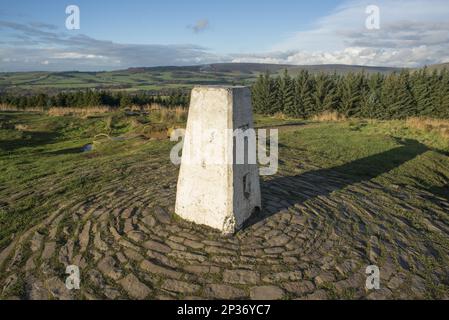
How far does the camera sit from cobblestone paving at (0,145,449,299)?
3.86m

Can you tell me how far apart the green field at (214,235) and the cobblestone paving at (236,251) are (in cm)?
2

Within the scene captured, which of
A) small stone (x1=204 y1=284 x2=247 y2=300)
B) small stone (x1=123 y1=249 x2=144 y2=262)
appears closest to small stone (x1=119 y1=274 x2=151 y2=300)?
small stone (x1=123 y1=249 x2=144 y2=262)

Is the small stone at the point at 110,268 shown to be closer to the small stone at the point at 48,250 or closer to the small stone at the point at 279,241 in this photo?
the small stone at the point at 48,250

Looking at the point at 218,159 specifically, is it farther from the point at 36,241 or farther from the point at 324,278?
the point at 36,241

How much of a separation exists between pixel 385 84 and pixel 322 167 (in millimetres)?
29991

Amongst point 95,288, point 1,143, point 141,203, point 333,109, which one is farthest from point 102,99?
point 95,288

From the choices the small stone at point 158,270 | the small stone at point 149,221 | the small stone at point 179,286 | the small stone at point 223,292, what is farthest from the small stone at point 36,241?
the small stone at point 223,292

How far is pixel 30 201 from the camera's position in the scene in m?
6.23

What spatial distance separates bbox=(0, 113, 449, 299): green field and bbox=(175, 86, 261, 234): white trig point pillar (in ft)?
0.96

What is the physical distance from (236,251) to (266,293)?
35.1 inches

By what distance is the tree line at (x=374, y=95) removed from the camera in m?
33.8

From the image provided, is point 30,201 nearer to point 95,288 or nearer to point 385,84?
point 95,288

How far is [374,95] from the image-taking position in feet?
112

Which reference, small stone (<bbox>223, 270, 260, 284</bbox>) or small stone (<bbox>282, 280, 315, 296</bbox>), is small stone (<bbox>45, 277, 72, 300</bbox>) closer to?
small stone (<bbox>223, 270, 260, 284</bbox>)
